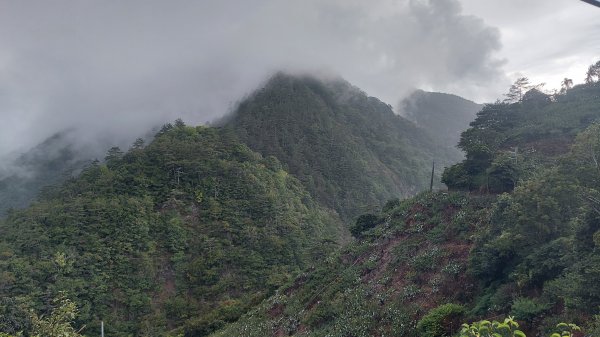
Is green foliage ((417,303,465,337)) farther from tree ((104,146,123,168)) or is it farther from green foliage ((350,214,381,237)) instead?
tree ((104,146,123,168))

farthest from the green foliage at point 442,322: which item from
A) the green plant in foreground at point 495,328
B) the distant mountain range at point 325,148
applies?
the distant mountain range at point 325,148

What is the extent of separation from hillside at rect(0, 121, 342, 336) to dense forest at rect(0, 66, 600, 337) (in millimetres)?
162

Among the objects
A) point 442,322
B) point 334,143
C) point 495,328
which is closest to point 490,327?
point 495,328

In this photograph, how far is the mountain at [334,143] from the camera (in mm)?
63312

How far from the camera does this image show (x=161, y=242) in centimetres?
4072

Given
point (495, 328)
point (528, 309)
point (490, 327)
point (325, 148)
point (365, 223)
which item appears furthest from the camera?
point (325, 148)

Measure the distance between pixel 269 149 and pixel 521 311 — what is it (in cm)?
5466

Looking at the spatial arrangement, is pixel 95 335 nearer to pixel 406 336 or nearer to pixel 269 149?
pixel 406 336

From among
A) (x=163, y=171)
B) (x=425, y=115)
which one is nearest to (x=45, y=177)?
(x=163, y=171)

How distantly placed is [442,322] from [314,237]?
1305 inches

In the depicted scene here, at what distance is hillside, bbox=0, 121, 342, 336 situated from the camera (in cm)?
3312

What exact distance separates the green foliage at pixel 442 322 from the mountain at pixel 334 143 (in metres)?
40.8

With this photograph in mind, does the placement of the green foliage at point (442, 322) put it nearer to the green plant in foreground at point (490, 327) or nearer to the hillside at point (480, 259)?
the hillside at point (480, 259)

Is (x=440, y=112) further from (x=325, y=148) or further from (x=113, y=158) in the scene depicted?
(x=113, y=158)
